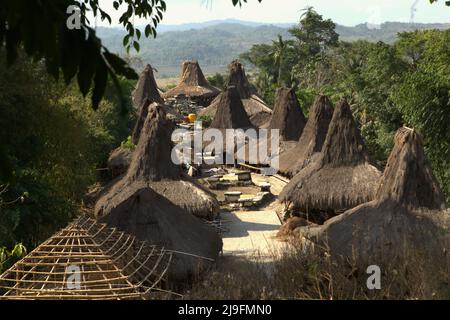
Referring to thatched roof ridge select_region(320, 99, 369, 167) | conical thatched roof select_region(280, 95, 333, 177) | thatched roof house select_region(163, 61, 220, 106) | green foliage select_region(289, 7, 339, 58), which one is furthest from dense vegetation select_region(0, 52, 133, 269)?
green foliage select_region(289, 7, 339, 58)

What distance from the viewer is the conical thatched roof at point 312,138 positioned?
18.9 metres

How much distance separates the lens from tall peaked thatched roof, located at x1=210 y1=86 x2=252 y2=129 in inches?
997

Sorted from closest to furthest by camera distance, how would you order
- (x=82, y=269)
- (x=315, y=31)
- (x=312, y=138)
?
(x=82, y=269) → (x=312, y=138) → (x=315, y=31)

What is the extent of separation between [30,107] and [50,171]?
7.78 feet

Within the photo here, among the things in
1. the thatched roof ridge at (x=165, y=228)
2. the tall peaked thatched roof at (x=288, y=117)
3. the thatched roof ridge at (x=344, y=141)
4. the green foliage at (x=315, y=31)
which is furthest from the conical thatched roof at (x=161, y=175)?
the green foliage at (x=315, y=31)

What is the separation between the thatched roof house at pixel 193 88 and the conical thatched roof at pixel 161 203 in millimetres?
22909

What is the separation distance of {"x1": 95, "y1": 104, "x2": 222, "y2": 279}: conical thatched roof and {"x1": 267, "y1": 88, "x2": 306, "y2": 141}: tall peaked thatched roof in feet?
27.9

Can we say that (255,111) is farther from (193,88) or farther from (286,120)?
(193,88)

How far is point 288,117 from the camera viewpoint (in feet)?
76.2

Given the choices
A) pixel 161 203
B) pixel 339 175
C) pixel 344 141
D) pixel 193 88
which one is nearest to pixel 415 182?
pixel 339 175

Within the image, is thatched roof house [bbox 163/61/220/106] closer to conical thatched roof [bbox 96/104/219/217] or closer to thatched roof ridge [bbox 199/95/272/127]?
thatched roof ridge [bbox 199/95/272/127]

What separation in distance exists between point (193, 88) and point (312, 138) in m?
20.4

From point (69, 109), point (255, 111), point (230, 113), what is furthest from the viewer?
point (255, 111)
